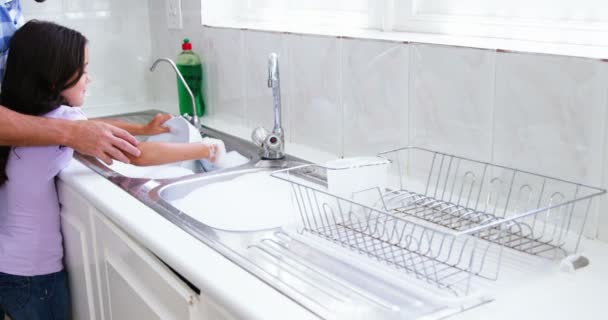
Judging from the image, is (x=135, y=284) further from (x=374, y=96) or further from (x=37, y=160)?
(x=374, y=96)

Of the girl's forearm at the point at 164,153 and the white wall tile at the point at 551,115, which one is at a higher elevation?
the white wall tile at the point at 551,115

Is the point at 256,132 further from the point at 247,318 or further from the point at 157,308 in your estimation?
the point at 247,318

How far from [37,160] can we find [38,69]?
0.21m

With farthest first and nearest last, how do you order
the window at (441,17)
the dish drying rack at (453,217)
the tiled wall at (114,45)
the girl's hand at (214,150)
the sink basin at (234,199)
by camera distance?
the tiled wall at (114,45) < the girl's hand at (214,150) < the sink basin at (234,199) < the window at (441,17) < the dish drying rack at (453,217)

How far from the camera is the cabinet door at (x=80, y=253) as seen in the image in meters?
1.48

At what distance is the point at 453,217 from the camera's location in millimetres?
1153

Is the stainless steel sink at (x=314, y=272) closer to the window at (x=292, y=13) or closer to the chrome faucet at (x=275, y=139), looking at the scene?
the chrome faucet at (x=275, y=139)

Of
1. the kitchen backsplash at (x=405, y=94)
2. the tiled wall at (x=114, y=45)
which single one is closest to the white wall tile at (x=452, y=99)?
the kitchen backsplash at (x=405, y=94)

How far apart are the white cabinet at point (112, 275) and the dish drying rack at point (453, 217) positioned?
0.78 feet

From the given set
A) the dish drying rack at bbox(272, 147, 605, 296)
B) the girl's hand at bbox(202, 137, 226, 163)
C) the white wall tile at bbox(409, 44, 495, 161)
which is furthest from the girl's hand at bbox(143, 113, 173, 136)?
the white wall tile at bbox(409, 44, 495, 161)

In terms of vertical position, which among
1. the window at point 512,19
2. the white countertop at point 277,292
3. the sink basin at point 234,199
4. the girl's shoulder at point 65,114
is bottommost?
the sink basin at point 234,199

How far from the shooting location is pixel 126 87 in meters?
2.44

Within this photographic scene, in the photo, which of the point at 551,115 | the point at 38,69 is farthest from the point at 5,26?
the point at 551,115

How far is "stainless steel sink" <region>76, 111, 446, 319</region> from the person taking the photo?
33.2 inches
